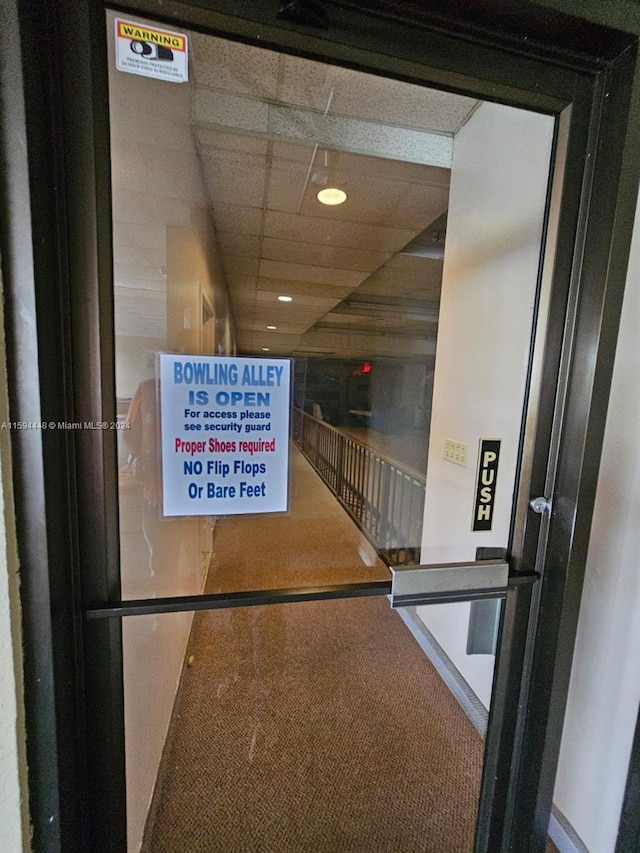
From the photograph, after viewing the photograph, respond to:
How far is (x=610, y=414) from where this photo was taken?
1.07 m

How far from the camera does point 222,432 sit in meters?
0.81

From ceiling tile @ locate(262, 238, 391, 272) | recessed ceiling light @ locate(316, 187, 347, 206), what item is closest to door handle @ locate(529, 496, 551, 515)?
ceiling tile @ locate(262, 238, 391, 272)

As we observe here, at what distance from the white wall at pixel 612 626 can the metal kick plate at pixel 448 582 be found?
402 millimetres

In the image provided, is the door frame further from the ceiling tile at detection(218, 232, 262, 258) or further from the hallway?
the ceiling tile at detection(218, 232, 262, 258)

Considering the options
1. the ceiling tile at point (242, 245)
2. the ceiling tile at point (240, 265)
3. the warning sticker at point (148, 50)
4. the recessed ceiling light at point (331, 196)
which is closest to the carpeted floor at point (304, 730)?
the warning sticker at point (148, 50)

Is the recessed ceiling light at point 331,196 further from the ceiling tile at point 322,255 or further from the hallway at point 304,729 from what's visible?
the hallway at point 304,729

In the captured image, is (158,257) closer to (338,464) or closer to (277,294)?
(277,294)

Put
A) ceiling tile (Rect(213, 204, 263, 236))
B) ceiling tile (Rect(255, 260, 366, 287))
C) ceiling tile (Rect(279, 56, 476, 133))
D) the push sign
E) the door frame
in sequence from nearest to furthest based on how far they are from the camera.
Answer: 1. the door frame
2. ceiling tile (Rect(279, 56, 476, 133))
3. the push sign
4. ceiling tile (Rect(213, 204, 263, 236))
5. ceiling tile (Rect(255, 260, 366, 287))

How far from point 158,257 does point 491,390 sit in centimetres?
139

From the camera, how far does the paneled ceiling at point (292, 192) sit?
891mm

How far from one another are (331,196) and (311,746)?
2577mm

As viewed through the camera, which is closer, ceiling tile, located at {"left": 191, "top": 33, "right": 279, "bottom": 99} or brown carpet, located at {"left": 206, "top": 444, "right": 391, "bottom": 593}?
ceiling tile, located at {"left": 191, "top": 33, "right": 279, "bottom": 99}

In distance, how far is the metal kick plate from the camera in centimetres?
93

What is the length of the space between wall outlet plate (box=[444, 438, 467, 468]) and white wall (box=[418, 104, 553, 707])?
28mm
